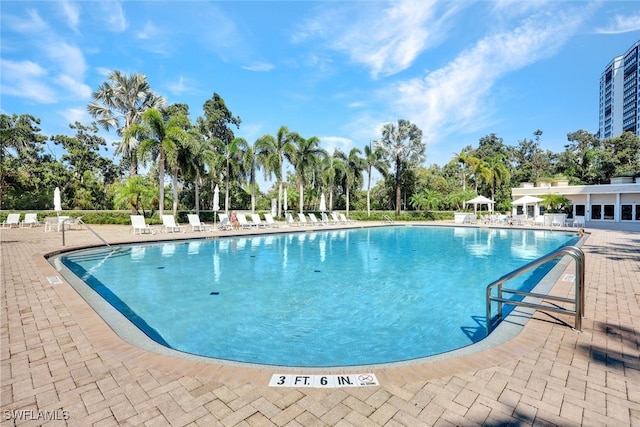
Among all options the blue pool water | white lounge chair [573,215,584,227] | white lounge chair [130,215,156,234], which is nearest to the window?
white lounge chair [573,215,584,227]

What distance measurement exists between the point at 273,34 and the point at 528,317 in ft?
56.7

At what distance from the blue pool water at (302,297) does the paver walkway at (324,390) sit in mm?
1421

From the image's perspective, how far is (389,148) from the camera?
121ft

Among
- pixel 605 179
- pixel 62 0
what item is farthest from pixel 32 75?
pixel 605 179

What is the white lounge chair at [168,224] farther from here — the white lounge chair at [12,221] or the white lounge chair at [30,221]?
the white lounge chair at [30,221]

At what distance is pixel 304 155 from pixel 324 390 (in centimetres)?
2460

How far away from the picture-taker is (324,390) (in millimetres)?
2387

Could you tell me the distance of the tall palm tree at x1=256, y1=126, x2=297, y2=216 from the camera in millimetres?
24734

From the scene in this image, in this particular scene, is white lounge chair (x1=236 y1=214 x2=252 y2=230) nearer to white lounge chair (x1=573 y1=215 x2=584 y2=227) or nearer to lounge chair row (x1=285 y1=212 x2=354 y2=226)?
lounge chair row (x1=285 y1=212 x2=354 y2=226)

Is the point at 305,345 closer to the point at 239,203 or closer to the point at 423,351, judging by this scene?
the point at 423,351

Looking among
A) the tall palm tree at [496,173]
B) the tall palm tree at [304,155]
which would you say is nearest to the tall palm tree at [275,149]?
the tall palm tree at [304,155]

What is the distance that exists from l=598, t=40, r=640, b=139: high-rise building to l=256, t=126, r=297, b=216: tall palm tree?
11730cm

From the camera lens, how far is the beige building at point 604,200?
26188 millimetres

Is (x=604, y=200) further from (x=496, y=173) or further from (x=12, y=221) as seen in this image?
(x=12, y=221)
